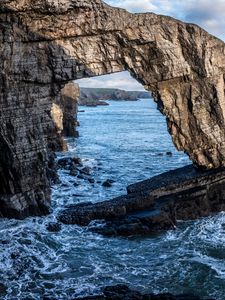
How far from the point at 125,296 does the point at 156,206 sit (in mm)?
10632

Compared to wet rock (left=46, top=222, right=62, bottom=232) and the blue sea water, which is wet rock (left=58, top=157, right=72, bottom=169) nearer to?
the blue sea water

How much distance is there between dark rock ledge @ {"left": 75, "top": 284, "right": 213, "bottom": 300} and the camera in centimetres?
1530

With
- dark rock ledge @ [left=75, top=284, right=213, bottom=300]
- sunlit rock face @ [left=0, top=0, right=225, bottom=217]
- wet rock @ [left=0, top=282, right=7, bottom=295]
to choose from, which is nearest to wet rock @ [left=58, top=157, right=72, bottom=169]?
sunlit rock face @ [left=0, top=0, right=225, bottom=217]

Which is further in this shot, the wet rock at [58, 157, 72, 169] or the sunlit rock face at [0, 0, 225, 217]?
the wet rock at [58, 157, 72, 169]

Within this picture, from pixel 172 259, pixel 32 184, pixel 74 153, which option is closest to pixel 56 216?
pixel 32 184

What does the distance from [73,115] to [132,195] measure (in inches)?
1446

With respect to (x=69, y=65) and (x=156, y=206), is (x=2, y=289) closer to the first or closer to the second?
(x=156, y=206)

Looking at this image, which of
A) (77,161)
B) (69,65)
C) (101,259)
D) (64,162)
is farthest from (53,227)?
(77,161)

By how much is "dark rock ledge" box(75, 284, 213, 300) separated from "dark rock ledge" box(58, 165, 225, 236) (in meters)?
6.89

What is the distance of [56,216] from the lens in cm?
2523

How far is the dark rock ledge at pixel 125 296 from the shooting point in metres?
15.3

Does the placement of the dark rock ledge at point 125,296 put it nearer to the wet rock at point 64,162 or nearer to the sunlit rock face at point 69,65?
the sunlit rock face at point 69,65

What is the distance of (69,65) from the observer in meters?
25.3

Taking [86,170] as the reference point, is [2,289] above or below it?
below
